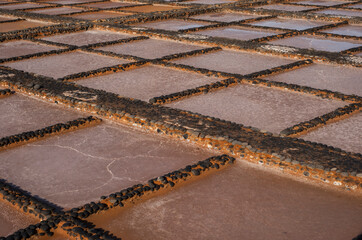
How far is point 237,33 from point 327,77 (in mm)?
3051

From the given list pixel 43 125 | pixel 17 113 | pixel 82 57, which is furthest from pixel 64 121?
pixel 82 57

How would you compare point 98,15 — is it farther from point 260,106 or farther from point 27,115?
point 260,106

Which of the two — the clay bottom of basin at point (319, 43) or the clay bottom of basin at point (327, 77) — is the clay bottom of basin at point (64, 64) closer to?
the clay bottom of basin at point (327, 77)

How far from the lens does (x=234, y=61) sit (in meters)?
6.68

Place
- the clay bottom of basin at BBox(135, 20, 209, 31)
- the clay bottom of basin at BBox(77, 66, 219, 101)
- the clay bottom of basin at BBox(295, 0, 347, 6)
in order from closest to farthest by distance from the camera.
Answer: the clay bottom of basin at BBox(77, 66, 219, 101), the clay bottom of basin at BBox(135, 20, 209, 31), the clay bottom of basin at BBox(295, 0, 347, 6)

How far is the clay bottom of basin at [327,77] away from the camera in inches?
217

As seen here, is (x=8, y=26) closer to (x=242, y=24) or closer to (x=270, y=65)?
(x=242, y=24)

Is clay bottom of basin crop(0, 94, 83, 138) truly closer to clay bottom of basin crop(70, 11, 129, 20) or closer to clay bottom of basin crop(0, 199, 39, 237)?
clay bottom of basin crop(0, 199, 39, 237)

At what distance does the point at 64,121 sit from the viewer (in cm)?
459

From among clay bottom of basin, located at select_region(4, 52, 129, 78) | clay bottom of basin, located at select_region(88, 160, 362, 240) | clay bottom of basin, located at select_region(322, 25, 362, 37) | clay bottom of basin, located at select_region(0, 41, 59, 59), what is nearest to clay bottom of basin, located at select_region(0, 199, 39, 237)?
clay bottom of basin, located at select_region(88, 160, 362, 240)

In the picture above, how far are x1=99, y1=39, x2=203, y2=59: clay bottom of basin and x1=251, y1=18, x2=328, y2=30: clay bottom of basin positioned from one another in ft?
8.01

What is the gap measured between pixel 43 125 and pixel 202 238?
2274mm

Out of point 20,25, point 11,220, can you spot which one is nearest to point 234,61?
point 11,220

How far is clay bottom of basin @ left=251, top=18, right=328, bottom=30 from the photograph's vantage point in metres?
9.24
